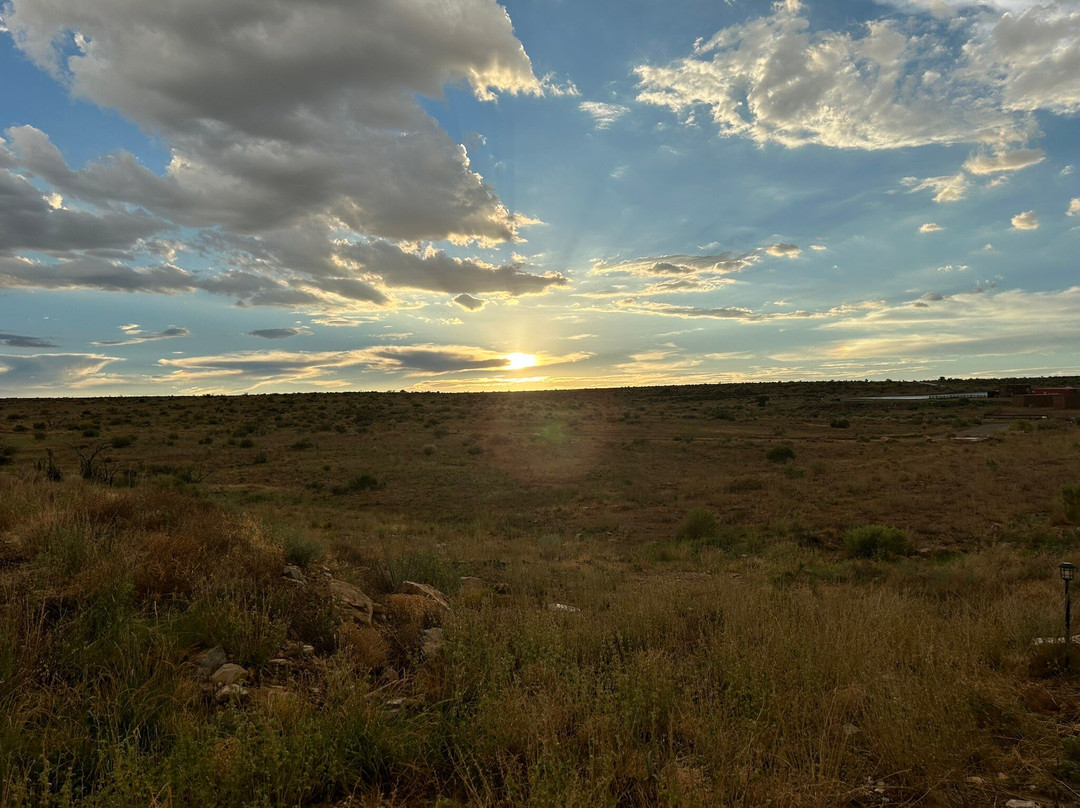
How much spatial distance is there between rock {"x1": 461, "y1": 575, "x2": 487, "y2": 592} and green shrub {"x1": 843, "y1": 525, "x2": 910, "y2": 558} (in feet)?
26.4

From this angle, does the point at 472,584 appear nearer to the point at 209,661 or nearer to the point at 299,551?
the point at 299,551

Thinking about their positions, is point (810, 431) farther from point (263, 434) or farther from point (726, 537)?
point (263, 434)

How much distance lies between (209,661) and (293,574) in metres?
2.57

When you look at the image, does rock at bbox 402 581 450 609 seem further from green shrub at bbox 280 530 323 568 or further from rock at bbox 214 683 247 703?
rock at bbox 214 683 247 703

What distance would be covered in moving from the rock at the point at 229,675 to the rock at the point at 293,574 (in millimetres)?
2258

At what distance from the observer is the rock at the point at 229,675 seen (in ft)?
14.9

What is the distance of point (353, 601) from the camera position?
21.9 ft

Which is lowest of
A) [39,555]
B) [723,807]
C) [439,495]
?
[439,495]

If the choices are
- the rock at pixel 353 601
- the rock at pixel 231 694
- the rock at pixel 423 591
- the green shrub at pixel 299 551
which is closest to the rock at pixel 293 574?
the rock at pixel 353 601

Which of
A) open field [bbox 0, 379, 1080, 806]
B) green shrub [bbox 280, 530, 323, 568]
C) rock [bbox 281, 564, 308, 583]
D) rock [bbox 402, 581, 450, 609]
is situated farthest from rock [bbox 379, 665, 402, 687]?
green shrub [bbox 280, 530, 323, 568]

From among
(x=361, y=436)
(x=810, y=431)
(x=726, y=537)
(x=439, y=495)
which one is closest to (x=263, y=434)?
(x=361, y=436)

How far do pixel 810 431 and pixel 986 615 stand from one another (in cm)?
3659

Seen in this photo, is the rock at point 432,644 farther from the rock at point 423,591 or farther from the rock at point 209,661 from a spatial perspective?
the rock at point 209,661

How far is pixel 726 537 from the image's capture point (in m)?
13.8
